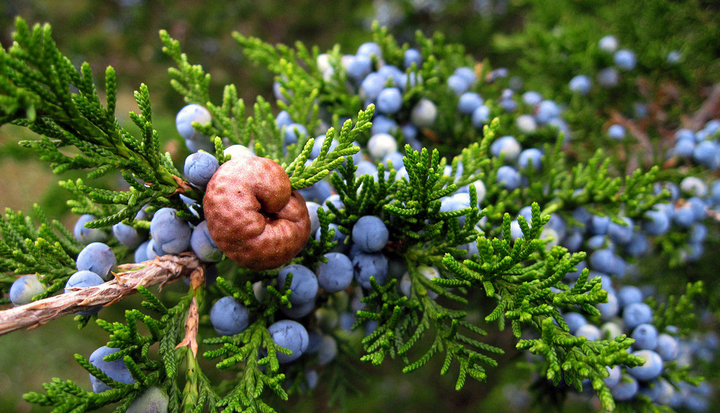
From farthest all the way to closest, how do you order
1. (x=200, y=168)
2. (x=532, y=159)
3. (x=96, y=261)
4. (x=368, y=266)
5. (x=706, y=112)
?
(x=706, y=112), (x=532, y=159), (x=368, y=266), (x=96, y=261), (x=200, y=168)

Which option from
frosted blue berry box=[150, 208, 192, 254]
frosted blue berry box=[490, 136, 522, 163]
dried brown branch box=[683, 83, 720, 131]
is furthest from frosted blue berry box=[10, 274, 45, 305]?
dried brown branch box=[683, 83, 720, 131]

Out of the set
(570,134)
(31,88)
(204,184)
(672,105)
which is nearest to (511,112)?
(570,134)

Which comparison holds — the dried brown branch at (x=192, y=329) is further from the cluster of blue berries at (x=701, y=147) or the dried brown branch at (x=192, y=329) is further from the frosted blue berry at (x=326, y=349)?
the cluster of blue berries at (x=701, y=147)

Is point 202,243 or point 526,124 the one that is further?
point 526,124

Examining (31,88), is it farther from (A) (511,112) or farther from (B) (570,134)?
(B) (570,134)

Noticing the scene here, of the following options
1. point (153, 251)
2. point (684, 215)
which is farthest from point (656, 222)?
point (153, 251)

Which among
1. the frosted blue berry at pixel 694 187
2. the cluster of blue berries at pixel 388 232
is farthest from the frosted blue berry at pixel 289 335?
the frosted blue berry at pixel 694 187

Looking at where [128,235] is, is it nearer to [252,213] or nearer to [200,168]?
[200,168]
